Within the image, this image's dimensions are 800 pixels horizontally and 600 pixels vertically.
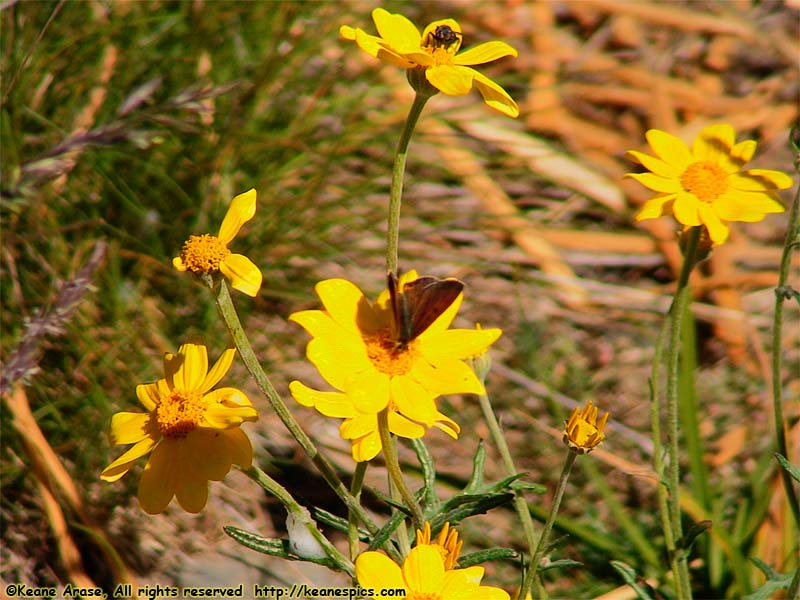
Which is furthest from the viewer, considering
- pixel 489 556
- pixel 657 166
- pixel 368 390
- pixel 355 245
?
pixel 355 245

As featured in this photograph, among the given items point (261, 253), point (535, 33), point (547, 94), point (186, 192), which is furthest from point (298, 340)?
point (535, 33)

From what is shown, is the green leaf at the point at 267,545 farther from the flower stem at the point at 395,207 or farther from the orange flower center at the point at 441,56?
the orange flower center at the point at 441,56

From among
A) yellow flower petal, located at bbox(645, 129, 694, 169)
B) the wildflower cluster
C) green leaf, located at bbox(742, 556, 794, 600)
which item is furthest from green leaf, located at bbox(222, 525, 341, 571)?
yellow flower petal, located at bbox(645, 129, 694, 169)

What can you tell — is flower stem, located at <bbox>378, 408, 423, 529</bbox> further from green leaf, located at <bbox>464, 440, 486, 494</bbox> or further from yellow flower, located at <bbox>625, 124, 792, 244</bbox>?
yellow flower, located at <bbox>625, 124, 792, 244</bbox>

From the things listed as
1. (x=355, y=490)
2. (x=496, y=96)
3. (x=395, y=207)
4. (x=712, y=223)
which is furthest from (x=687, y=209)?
(x=355, y=490)

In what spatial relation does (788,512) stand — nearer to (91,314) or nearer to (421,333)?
(421,333)

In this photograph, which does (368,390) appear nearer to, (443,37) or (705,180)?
(443,37)

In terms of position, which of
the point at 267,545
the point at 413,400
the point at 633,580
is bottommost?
the point at 633,580
